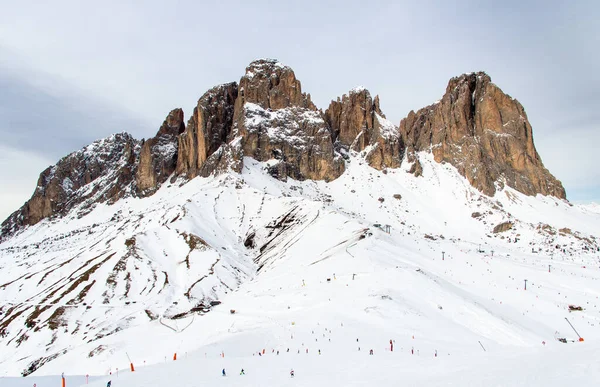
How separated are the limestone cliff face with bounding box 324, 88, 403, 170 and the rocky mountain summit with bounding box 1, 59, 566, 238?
0.54 metres

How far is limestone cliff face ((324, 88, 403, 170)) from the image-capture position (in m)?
185

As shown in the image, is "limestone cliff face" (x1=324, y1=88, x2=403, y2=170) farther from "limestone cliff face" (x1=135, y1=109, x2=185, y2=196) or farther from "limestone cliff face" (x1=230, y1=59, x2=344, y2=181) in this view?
"limestone cliff face" (x1=135, y1=109, x2=185, y2=196)

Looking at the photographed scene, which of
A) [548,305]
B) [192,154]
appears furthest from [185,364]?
[192,154]

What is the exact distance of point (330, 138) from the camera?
17975cm

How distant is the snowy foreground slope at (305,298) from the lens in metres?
17.9

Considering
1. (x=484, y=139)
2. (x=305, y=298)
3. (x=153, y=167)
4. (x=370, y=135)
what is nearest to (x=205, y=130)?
(x=153, y=167)

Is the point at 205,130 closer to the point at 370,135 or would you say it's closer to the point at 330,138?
the point at 330,138

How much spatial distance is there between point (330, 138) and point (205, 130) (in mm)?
63747

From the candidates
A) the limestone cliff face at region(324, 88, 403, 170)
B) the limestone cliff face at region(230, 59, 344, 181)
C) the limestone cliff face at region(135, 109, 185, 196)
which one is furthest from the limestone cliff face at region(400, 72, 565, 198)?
the limestone cliff face at region(135, 109, 185, 196)

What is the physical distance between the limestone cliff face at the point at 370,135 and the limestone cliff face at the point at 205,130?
59921 mm

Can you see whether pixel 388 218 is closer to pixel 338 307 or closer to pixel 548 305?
pixel 548 305

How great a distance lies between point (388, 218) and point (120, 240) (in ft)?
328

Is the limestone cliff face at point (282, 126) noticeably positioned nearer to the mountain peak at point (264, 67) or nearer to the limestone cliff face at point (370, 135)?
the mountain peak at point (264, 67)

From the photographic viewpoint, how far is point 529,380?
10867 millimetres
